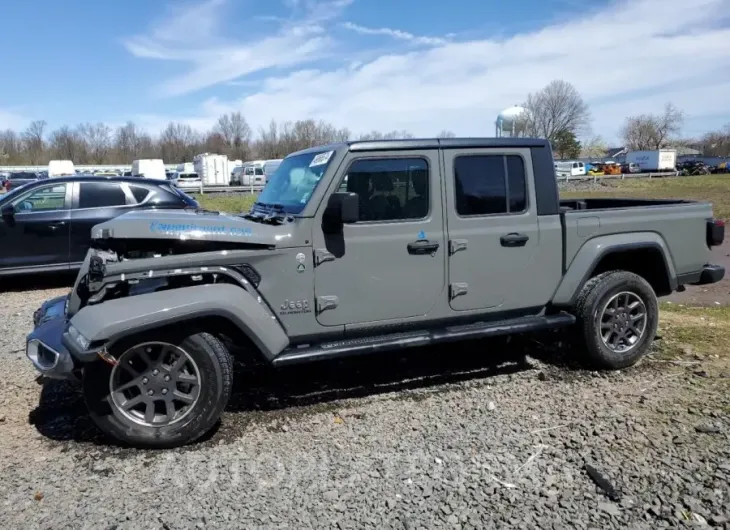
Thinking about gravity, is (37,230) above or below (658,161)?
below

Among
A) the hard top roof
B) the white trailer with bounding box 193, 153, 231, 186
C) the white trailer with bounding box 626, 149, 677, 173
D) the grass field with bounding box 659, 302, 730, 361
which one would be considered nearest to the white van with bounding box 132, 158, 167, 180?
the white trailer with bounding box 193, 153, 231, 186

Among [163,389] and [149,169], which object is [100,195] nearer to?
[163,389]

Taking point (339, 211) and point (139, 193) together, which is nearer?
point (339, 211)

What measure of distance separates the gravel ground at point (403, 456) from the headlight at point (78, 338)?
73 cm

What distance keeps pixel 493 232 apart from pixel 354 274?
1.18 metres

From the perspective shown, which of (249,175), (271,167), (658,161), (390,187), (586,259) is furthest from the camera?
(658,161)

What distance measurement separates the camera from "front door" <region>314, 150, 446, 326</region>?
4.11m

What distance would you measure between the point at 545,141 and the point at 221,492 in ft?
11.9

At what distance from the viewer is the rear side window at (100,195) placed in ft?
29.6

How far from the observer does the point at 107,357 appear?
3.49m

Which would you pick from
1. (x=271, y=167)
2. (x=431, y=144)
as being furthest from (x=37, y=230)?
(x=431, y=144)

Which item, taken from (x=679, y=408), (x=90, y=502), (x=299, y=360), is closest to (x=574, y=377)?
(x=679, y=408)

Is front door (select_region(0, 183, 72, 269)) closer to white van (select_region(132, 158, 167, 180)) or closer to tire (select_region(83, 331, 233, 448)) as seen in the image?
tire (select_region(83, 331, 233, 448))

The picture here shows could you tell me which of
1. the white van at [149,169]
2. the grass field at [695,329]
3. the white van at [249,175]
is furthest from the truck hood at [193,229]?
the white van at [149,169]
